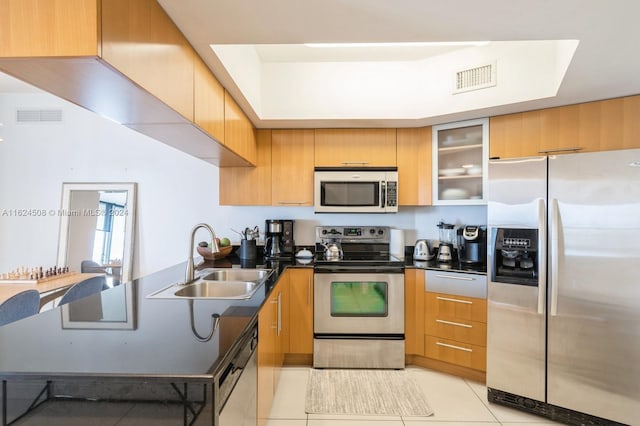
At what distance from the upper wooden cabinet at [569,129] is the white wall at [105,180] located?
1.76 m

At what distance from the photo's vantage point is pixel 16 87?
10.6 ft

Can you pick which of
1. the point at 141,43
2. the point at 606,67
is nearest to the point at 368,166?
the point at 606,67

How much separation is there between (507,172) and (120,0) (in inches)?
90.2

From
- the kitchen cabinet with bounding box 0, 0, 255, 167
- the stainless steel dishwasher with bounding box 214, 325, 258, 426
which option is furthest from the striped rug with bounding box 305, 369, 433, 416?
the kitchen cabinet with bounding box 0, 0, 255, 167

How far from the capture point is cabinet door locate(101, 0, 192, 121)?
3.11 feet


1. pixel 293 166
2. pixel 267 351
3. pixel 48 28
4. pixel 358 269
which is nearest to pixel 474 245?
pixel 358 269

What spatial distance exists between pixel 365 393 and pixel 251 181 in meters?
2.06

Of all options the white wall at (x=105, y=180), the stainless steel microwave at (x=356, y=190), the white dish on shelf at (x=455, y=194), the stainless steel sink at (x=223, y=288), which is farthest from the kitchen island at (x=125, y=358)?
the white dish on shelf at (x=455, y=194)

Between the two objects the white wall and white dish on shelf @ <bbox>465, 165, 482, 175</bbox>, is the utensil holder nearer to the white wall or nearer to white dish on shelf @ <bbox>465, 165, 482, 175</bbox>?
the white wall

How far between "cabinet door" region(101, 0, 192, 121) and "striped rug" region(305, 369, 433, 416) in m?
2.07

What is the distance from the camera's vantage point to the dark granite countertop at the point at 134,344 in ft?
2.71

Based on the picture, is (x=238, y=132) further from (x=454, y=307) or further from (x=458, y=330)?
(x=458, y=330)

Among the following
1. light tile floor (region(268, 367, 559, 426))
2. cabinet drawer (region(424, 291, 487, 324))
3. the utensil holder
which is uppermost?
the utensil holder

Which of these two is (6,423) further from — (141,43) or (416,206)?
(416,206)
